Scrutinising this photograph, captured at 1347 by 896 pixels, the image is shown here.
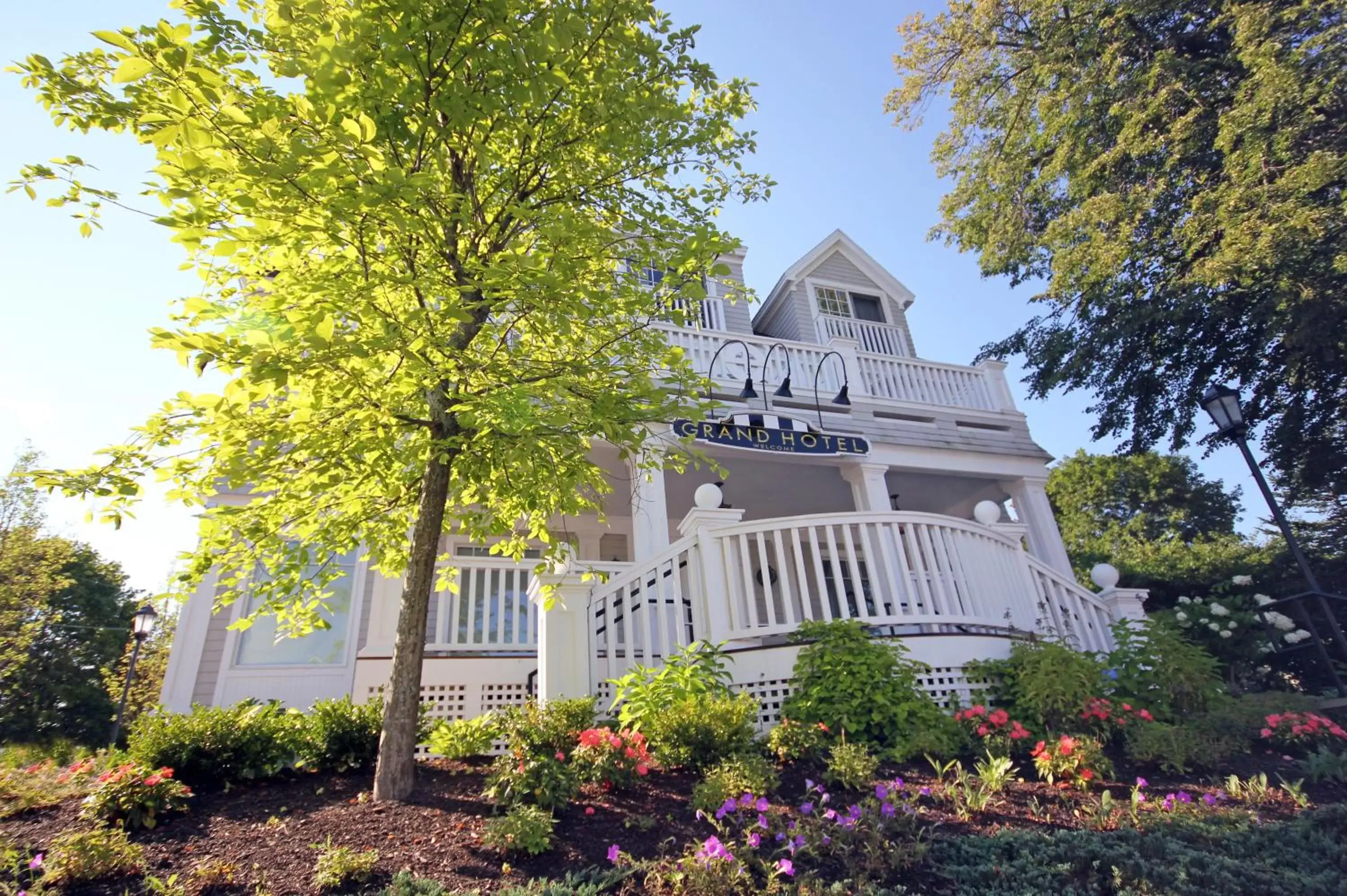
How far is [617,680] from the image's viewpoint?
458 centimetres

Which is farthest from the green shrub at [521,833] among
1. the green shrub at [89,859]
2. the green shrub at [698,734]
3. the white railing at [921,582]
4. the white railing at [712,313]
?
the white railing at [712,313]

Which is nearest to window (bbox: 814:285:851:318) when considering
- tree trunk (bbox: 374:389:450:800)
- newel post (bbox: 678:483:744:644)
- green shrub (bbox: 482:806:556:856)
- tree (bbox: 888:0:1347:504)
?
tree (bbox: 888:0:1347:504)

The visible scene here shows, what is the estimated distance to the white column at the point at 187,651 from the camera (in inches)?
267

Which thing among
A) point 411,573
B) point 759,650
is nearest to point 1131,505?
point 759,650

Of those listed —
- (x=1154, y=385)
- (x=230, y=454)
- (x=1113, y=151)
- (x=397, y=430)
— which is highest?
(x=1113, y=151)

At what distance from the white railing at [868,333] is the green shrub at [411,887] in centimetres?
1121

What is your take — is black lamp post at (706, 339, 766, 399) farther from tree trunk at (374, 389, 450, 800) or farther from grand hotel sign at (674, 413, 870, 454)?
tree trunk at (374, 389, 450, 800)

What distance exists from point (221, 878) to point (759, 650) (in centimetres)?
348

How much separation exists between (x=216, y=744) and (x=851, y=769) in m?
3.68

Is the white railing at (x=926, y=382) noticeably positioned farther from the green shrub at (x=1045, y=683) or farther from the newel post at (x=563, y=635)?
the newel post at (x=563, y=635)

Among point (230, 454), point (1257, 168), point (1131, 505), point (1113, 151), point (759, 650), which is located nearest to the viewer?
point (230, 454)

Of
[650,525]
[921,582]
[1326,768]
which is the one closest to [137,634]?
[650,525]

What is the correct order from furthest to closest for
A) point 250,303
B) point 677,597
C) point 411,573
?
point 677,597
point 411,573
point 250,303

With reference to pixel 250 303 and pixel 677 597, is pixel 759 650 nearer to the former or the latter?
pixel 677 597
